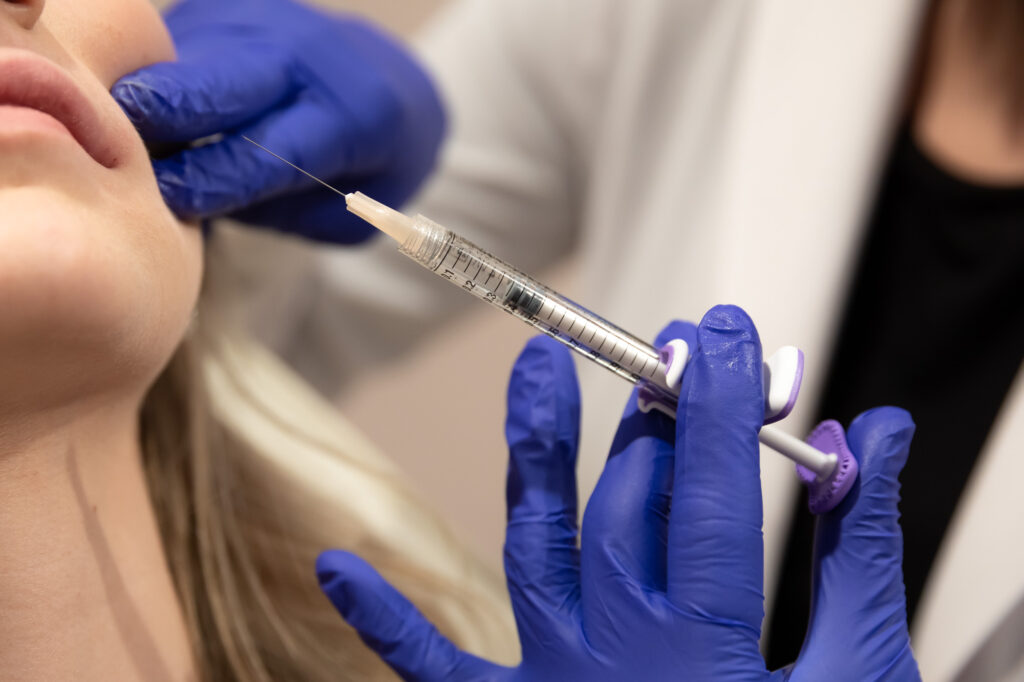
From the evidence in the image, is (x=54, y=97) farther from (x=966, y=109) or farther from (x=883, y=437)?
(x=966, y=109)

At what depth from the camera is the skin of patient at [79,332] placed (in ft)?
1.79

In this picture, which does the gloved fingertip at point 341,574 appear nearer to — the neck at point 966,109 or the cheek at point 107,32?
the cheek at point 107,32

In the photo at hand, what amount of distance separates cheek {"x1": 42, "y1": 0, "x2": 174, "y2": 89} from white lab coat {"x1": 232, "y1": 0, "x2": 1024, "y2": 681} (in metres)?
0.65

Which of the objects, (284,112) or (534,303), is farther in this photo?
(284,112)

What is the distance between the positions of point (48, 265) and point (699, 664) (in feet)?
1.72

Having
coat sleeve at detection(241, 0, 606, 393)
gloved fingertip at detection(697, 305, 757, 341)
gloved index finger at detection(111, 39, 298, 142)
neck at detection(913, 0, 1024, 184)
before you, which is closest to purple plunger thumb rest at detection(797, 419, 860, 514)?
gloved fingertip at detection(697, 305, 757, 341)

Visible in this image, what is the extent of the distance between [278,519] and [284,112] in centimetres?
48

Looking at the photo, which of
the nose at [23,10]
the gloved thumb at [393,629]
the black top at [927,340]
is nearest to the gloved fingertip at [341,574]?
the gloved thumb at [393,629]

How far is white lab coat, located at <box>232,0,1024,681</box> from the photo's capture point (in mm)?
955

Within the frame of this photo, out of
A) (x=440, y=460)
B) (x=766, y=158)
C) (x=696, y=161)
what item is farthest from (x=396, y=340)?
(x=766, y=158)

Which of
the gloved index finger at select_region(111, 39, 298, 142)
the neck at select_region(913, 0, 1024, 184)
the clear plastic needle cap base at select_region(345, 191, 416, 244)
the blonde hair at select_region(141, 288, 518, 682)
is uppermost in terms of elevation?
the neck at select_region(913, 0, 1024, 184)

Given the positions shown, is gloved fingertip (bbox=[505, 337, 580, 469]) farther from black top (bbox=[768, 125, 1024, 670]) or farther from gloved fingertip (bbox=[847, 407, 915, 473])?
black top (bbox=[768, 125, 1024, 670])

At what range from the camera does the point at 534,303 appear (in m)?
0.70

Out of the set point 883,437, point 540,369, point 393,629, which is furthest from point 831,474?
point 393,629
